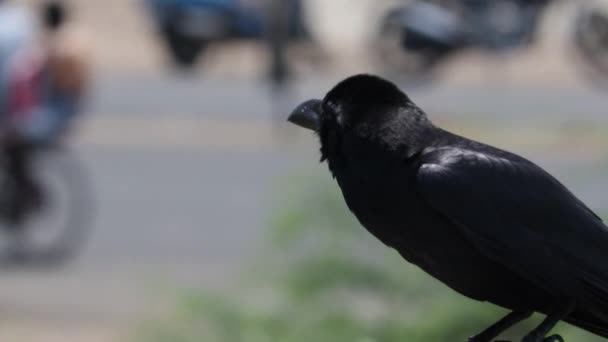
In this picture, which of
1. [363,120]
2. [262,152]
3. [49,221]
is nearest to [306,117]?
[363,120]

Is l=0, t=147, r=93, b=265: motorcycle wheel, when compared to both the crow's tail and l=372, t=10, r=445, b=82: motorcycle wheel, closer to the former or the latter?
the crow's tail

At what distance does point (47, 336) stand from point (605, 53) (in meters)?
11.7

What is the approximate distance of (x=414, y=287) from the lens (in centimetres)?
527

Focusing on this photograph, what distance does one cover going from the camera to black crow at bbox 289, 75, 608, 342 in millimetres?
2514

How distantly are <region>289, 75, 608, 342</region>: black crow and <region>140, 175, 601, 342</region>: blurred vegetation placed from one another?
2163mm

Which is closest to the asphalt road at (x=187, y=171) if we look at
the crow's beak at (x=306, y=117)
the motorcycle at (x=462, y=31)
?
the motorcycle at (x=462, y=31)

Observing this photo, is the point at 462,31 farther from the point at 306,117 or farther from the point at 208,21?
the point at 306,117

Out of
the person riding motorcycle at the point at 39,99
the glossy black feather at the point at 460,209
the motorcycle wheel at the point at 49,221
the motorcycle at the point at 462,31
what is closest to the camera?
the glossy black feather at the point at 460,209

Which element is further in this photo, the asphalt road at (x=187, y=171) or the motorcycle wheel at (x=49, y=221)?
the motorcycle wheel at (x=49, y=221)

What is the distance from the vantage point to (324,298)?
5.37m

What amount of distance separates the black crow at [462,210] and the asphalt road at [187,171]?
3.01 metres

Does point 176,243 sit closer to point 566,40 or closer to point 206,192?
point 206,192

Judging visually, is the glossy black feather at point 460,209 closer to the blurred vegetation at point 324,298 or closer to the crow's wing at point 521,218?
the crow's wing at point 521,218

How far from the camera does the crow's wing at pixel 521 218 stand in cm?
253
